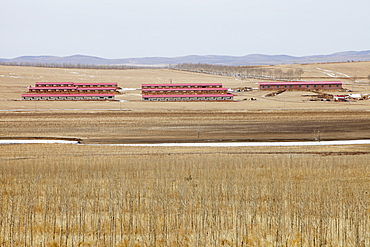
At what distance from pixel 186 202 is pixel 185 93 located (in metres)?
79.0

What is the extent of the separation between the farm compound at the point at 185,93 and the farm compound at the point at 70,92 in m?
7.74

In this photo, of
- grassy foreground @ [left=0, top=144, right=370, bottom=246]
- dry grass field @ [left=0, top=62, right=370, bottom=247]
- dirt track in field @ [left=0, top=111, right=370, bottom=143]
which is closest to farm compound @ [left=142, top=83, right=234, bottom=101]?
dirt track in field @ [left=0, top=111, right=370, bottom=143]

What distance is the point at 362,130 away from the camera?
1853 inches

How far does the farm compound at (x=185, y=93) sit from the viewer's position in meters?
90.4

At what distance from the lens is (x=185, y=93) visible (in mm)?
97000

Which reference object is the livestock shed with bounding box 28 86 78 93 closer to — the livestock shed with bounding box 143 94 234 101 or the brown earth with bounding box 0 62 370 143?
the brown earth with bounding box 0 62 370 143

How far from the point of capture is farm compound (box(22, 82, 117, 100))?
294 ft

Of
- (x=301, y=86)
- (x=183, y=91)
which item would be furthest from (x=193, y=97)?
(x=301, y=86)

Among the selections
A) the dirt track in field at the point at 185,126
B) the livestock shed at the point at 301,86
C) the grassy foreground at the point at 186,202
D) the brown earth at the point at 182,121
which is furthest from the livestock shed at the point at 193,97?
the grassy foreground at the point at 186,202

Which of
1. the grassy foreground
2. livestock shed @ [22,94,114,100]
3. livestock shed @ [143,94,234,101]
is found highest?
the grassy foreground

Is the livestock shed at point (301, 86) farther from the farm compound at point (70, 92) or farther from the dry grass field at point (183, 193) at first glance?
the dry grass field at point (183, 193)

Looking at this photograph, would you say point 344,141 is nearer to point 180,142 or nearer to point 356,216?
point 180,142

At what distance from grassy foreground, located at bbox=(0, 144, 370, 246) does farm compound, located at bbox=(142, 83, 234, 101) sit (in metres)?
61.3

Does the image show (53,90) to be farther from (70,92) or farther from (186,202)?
(186,202)
